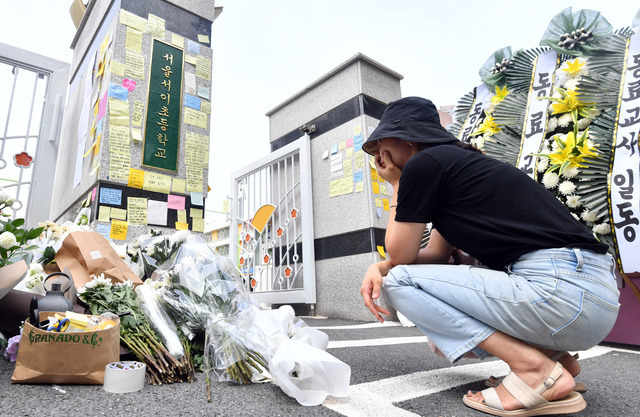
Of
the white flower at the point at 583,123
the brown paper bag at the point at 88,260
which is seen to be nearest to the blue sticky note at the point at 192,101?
the brown paper bag at the point at 88,260

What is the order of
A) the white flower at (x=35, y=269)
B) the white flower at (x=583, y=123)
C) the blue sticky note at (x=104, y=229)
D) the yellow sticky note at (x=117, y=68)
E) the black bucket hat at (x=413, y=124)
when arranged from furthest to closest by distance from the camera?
the yellow sticky note at (x=117, y=68), the blue sticky note at (x=104, y=229), the white flower at (x=583, y=123), the white flower at (x=35, y=269), the black bucket hat at (x=413, y=124)

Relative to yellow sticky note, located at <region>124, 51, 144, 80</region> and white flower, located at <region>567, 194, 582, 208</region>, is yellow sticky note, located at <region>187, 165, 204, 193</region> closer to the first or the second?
yellow sticky note, located at <region>124, 51, 144, 80</region>

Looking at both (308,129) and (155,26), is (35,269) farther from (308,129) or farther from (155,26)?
(308,129)

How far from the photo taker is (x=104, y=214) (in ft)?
8.01

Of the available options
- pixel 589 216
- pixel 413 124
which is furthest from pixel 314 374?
pixel 589 216

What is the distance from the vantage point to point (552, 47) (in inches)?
92.0

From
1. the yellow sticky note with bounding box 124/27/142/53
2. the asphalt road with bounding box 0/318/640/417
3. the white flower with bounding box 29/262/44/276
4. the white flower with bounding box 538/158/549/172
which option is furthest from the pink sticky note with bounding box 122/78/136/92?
the white flower with bounding box 538/158/549/172

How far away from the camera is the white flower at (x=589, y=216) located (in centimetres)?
190

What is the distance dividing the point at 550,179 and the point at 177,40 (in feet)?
9.71

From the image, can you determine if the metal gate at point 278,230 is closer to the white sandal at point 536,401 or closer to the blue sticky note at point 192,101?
the blue sticky note at point 192,101

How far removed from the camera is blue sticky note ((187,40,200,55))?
10.2 feet

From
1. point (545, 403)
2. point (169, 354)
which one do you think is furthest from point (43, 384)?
point (545, 403)

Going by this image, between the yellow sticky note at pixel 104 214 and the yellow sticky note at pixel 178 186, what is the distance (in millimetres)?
465

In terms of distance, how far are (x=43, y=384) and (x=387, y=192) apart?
2848 millimetres
